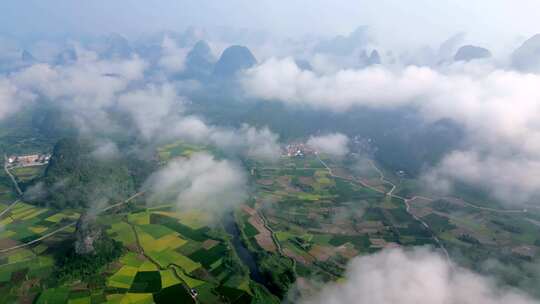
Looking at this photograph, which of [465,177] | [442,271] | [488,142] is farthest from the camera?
[488,142]

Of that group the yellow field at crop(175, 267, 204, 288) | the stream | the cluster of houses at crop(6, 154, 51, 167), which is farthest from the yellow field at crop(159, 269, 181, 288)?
the cluster of houses at crop(6, 154, 51, 167)

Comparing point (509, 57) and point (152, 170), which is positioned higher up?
point (509, 57)


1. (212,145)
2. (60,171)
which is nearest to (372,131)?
(212,145)

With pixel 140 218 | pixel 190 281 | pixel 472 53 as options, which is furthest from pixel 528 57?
pixel 190 281

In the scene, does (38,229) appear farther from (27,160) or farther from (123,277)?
(27,160)

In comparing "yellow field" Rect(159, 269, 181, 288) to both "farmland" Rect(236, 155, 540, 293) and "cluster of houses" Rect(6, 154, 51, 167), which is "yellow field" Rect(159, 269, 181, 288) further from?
"cluster of houses" Rect(6, 154, 51, 167)

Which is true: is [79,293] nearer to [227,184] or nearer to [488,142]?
[227,184]
